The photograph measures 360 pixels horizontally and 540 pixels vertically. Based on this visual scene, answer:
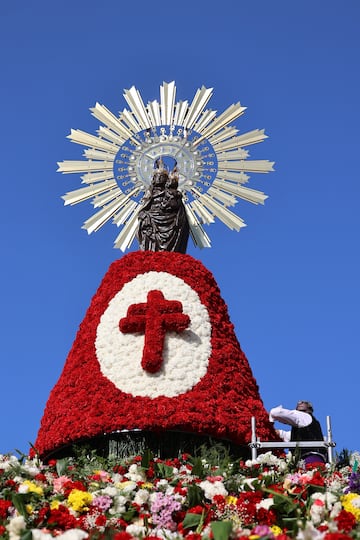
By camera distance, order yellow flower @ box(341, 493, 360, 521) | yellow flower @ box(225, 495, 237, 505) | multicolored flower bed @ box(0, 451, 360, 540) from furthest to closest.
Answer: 1. yellow flower @ box(225, 495, 237, 505)
2. yellow flower @ box(341, 493, 360, 521)
3. multicolored flower bed @ box(0, 451, 360, 540)

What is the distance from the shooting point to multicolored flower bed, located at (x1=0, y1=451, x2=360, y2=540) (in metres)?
6.84

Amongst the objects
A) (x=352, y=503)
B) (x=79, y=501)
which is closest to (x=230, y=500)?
(x=352, y=503)

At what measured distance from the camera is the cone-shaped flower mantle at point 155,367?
1124 cm

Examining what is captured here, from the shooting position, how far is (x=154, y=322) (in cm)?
1182

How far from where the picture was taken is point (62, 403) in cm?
1198

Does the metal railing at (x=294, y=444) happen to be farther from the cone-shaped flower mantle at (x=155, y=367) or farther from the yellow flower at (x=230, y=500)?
the yellow flower at (x=230, y=500)

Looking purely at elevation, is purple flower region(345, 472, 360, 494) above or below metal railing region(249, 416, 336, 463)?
below

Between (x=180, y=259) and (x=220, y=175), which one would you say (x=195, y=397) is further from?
(x=220, y=175)

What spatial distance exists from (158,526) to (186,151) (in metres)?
8.62

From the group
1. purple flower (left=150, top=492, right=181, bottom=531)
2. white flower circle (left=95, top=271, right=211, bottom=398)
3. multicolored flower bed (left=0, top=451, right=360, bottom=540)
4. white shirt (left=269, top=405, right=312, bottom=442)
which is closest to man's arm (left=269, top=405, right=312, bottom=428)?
white shirt (left=269, top=405, right=312, bottom=442)

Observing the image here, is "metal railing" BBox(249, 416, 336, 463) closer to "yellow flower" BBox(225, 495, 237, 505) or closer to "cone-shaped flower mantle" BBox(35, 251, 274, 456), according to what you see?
"cone-shaped flower mantle" BBox(35, 251, 274, 456)

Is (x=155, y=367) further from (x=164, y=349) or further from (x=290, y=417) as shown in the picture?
(x=290, y=417)

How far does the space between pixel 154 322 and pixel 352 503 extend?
4.98 metres

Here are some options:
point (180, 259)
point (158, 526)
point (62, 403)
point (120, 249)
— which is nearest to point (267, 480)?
point (158, 526)
